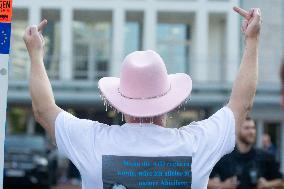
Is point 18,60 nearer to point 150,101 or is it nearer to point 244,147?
point 244,147

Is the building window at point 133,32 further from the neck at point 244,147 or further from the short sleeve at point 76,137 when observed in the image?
the short sleeve at point 76,137

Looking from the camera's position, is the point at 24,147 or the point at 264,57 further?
the point at 264,57

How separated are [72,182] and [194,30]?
28.5ft

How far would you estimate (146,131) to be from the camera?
7.96ft

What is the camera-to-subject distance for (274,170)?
598 centimetres

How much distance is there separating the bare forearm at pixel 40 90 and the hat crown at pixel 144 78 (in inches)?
10.3

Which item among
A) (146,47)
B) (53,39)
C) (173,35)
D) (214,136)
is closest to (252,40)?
(214,136)

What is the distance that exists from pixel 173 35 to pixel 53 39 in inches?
195

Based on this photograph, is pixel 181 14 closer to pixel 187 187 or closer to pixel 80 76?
pixel 80 76

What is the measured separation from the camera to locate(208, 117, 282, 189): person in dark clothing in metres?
5.51

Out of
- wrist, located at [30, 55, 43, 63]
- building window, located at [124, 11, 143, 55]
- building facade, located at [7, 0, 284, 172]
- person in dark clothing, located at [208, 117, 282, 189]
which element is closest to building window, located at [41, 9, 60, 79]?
building facade, located at [7, 0, 284, 172]

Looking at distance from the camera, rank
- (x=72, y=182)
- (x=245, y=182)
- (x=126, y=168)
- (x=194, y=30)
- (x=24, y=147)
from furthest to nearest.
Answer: (x=194, y=30), (x=72, y=182), (x=24, y=147), (x=245, y=182), (x=126, y=168)

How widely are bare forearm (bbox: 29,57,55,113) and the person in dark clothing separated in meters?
3.10

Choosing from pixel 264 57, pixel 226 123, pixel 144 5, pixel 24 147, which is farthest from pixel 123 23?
pixel 226 123
